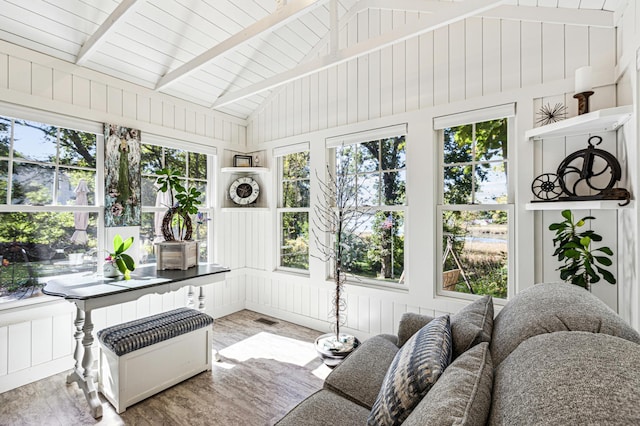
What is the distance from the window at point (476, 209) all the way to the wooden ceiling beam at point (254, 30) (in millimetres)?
1657

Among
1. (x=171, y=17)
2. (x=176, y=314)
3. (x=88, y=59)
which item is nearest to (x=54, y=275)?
(x=176, y=314)

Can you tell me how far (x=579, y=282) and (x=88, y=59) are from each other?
4422mm

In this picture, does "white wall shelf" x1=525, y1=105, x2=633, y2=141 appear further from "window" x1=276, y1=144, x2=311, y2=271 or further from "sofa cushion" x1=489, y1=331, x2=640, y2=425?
"window" x1=276, y1=144, x2=311, y2=271

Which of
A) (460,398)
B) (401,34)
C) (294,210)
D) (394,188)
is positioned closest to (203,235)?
(294,210)

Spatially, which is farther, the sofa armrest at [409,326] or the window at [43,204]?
the window at [43,204]

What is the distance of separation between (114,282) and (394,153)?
2841 mm

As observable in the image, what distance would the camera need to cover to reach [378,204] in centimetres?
329

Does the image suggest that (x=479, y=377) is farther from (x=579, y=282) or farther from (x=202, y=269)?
(x=202, y=269)

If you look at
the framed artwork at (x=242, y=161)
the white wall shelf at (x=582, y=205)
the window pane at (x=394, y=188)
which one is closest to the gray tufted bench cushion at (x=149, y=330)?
the window pane at (x=394, y=188)

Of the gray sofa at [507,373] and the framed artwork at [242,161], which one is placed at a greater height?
the framed artwork at [242,161]

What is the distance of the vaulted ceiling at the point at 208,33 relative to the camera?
7.46 feet

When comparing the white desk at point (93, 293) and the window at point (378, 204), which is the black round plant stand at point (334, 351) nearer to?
the window at point (378, 204)

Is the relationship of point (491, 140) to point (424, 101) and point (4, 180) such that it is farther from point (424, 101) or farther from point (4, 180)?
point (4, 180)

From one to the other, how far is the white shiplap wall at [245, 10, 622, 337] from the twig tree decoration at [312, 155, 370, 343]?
0.67 feet
